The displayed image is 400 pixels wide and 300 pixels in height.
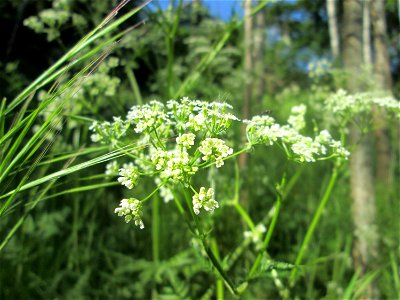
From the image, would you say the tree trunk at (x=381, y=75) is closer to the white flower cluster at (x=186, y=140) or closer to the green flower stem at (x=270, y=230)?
the green flower stem at (x=270, y=230)

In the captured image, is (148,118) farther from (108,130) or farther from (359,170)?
(359,170)

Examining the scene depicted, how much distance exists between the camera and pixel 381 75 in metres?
3.54

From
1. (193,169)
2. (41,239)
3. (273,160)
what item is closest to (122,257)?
(41,239)

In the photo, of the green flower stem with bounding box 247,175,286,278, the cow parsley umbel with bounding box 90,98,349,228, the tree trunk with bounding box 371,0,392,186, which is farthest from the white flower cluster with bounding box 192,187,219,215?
the tree trunk with bounding box 371,0,392,186

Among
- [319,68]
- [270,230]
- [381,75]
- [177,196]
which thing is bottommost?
[270,230]

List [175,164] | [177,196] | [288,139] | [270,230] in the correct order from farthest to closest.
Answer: [177,196], [270,230], [288,139], [175,164]

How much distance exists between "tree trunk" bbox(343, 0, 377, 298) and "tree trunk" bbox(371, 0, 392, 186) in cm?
17

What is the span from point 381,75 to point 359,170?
1065mm

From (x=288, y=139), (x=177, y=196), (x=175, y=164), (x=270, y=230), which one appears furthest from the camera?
(x=177, y=196)

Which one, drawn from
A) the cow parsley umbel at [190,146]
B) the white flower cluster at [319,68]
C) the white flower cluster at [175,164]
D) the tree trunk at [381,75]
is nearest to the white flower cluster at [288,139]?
the cow parsley umbel at [190,146]

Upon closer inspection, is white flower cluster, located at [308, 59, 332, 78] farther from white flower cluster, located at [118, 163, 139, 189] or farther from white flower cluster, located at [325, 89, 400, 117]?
white flower cluster, located at [118, 163, 139, 189]

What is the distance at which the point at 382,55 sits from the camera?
430cm

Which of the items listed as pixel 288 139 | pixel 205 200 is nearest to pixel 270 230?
pixel 288 139

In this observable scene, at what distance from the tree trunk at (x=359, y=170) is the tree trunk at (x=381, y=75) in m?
0.17
